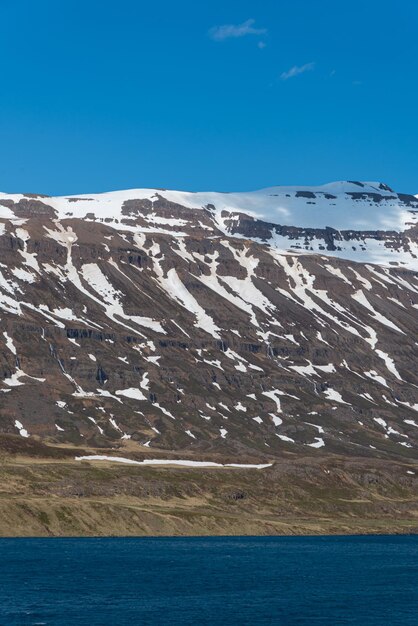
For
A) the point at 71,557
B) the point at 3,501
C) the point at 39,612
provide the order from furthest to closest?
the point at 3,501 → the point at 71,557 → the point at 39,612

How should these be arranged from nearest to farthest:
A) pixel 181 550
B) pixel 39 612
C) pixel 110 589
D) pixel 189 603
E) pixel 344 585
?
pixel 39 612, pixel 189 603, pixel 110 589, pixel 344 585, pixel 181 550

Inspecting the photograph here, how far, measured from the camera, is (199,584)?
12950 cm

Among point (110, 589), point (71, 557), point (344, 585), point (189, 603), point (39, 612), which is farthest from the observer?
point (71, 557)

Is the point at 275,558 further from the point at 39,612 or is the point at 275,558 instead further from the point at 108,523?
the point at 39,612

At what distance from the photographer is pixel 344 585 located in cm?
13288

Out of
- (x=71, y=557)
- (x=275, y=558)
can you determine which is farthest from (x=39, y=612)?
(x=275, y=558)

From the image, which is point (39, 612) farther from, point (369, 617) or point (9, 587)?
point (369, 617)

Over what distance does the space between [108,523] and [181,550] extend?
24765 millimetres

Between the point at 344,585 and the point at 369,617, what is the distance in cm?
2659

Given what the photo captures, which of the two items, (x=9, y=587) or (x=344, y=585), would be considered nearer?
(x=9, y=587)

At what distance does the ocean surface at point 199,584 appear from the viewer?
104625 mm

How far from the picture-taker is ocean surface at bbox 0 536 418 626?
105m

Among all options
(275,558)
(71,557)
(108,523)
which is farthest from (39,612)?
(108,523)

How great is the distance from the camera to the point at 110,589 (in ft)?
404
